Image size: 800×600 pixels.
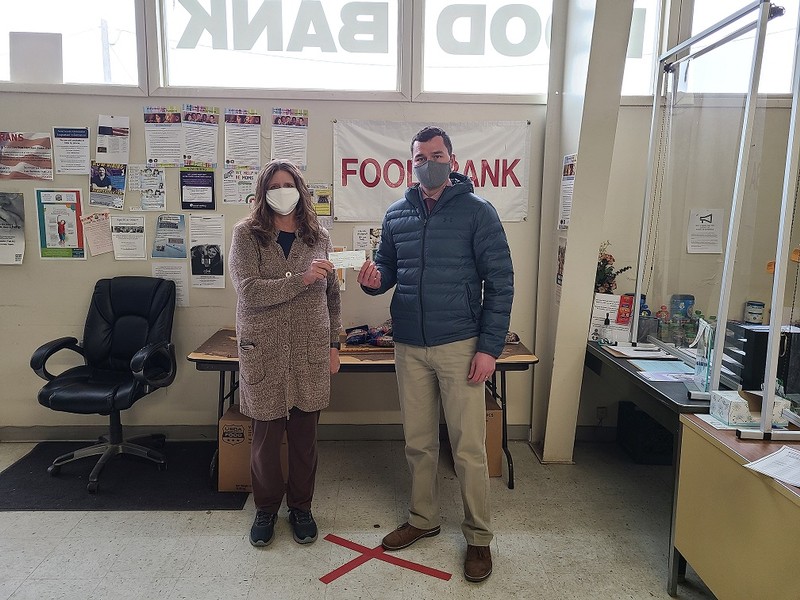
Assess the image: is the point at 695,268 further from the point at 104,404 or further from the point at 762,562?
the point at 104,404

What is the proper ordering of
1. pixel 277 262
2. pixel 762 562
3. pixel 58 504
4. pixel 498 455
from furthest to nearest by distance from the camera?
1. pixel 498 455
2. pixel 58 504
3. pixel 277 262
4. pixel 762 562

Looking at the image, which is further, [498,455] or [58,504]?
[498,455]

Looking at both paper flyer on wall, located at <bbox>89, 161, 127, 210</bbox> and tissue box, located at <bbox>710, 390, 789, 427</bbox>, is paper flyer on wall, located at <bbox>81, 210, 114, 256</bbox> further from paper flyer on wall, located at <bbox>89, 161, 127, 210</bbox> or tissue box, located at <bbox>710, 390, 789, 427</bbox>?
tissue box, located at <bbox>710, 390, 789, 427</bbox>

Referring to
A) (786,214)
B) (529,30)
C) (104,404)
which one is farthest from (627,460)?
(104,404)

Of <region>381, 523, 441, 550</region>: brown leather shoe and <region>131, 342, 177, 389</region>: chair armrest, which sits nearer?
<region>381, 523, 441, 550</region>: brown leather shoe

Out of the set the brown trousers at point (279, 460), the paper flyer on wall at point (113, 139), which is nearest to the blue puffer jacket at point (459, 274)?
the brown trousers at point (279, 460)

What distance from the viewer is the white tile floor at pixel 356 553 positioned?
2178mm

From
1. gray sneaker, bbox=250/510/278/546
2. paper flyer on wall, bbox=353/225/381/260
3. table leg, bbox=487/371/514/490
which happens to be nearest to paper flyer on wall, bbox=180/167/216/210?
paper flyer on wall, bbox=353/225/381/260

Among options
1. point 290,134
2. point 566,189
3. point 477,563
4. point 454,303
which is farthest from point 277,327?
point 566,189

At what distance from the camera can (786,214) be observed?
5.95 feet

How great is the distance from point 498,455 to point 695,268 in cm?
144

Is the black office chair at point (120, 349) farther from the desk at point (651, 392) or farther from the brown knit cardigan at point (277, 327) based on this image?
the desk at point (651, 392)

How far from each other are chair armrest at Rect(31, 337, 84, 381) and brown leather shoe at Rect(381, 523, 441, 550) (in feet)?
6.59

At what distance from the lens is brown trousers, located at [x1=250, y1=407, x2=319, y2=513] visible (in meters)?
2.39
